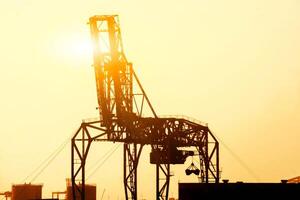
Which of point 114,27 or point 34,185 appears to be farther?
point 34,185

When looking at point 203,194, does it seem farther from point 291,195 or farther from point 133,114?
point 133,114

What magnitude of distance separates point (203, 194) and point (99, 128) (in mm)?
14690

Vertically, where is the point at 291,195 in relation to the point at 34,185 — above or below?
above

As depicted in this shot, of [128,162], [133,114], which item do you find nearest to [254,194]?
[133,114]

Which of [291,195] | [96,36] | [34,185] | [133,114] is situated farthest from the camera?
[34,185]

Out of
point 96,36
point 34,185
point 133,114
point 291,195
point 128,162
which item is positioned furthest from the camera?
point 34,185

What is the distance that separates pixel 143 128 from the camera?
52.1 meters

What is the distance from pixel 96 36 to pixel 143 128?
34.0 feet

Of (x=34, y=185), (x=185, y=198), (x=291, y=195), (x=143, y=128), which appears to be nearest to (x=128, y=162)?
(x=143, y=128)

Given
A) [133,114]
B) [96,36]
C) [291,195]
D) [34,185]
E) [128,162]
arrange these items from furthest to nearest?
[34,185] → [128,162] → [133,114] → [96,36] → [291,195]

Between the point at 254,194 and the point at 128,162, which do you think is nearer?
the point at 254,194

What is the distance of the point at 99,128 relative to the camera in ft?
163

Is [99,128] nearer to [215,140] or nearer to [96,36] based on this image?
[96,36]

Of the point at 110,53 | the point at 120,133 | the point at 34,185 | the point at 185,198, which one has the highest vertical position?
the point at 110,53
